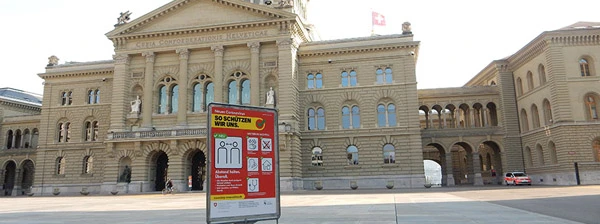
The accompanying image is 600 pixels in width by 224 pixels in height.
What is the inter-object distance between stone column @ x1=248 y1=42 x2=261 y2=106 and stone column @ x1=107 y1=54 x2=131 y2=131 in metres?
14.1

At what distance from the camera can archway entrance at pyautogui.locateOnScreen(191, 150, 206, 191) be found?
49.1 m

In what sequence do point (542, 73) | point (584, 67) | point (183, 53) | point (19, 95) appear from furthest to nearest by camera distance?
1. point (19, 95)
2. point (183, 53)
3. point (542, 73)
4. point (584, 67)

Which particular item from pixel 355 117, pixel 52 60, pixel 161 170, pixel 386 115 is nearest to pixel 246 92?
pixel 355 117

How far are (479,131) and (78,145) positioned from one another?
46547 mm

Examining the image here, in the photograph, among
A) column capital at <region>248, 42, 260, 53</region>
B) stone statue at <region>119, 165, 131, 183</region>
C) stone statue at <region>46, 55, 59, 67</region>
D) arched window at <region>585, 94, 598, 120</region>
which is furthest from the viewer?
stone statue at <region>46, 55, 59, 67</region>

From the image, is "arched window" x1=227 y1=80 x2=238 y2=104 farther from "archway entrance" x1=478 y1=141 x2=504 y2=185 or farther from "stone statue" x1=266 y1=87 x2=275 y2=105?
"archway entrance" x1=478 y1=141 x2=504 y2=185

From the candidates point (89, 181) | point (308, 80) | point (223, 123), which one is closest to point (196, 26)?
point (308, 80)

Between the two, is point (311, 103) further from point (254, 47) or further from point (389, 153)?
point (389, 153)

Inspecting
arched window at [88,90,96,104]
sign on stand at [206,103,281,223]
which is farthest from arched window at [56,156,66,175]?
sign on stand at [206,103,281,223]

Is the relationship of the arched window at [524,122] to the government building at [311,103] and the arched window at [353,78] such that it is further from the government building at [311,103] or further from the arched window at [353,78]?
the arched window at [353,78]

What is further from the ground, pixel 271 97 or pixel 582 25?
pixel 582 25

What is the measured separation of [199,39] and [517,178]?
35.6m

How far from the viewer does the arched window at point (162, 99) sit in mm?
49684

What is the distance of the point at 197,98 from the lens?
161 feet
